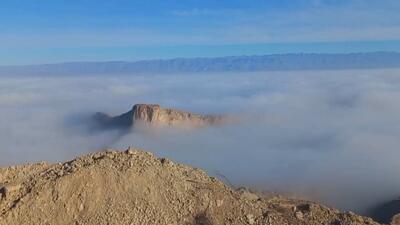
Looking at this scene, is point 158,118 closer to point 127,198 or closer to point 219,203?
point 219,203

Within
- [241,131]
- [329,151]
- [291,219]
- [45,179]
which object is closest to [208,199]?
[291,219]

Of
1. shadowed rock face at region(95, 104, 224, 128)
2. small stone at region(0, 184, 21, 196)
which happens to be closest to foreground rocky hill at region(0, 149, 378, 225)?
small stone at region(0, 184, 21, 196)

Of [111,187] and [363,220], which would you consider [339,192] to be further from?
[111,187]

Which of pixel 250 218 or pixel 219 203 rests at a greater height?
pixel 219 203

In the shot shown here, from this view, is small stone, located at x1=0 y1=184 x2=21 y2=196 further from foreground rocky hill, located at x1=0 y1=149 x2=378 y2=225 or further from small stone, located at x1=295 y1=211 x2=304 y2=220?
small stone, located at x1=295 y1=211 x2=304 y2=220

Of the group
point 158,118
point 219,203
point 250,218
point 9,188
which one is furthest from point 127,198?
point 158,118

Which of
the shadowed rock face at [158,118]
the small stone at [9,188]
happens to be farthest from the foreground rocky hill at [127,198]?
the shadowed rock face at [158,118]

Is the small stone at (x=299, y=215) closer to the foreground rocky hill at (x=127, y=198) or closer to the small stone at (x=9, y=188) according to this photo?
the foreground rocky hill at (x=127, y=198)
